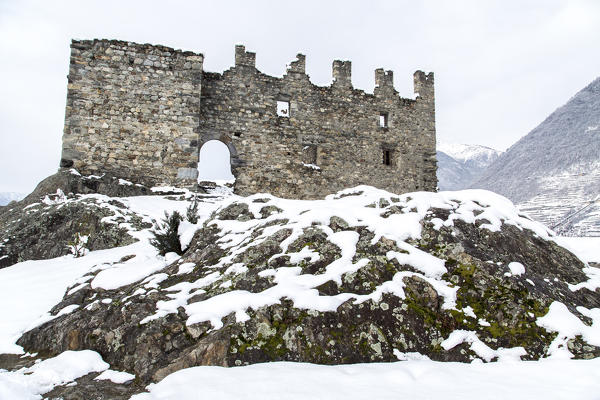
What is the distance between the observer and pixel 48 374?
3551mm

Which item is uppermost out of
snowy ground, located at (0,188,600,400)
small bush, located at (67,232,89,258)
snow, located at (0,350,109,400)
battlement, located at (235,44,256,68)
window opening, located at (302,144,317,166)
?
battlement, located at (235,44,256,68)

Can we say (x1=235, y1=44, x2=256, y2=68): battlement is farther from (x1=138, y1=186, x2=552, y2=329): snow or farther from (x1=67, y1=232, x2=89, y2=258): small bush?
(x1=138, y1=186, x2=552, y2=329): snow

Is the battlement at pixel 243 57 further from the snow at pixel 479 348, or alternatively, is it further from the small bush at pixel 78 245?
the snow at pixel 479 348

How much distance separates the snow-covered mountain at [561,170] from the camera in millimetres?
25422

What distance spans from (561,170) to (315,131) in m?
30.0

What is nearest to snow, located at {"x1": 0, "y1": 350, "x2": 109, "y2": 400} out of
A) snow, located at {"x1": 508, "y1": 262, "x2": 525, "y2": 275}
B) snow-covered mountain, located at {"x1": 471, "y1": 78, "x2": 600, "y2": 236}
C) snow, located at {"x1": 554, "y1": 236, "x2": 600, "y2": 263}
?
snow, located at {"x1": 508, "y1": 262, "x2": 525, "y2": 275}

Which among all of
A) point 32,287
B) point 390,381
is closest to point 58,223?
point 32,287

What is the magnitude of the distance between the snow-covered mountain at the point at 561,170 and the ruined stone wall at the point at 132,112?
2004 centimetres

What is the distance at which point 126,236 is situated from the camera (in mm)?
8266

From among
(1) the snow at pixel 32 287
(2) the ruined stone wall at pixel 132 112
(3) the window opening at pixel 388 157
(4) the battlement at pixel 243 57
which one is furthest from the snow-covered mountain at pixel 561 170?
(1) the snow at pixel 32 287

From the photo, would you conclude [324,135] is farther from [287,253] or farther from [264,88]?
[287,253]

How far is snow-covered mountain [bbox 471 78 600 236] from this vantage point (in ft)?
83.4

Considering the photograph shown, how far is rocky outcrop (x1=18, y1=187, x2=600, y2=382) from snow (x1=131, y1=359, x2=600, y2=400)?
230 mm

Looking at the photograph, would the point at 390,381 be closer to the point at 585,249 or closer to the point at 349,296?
the point at 349,296
